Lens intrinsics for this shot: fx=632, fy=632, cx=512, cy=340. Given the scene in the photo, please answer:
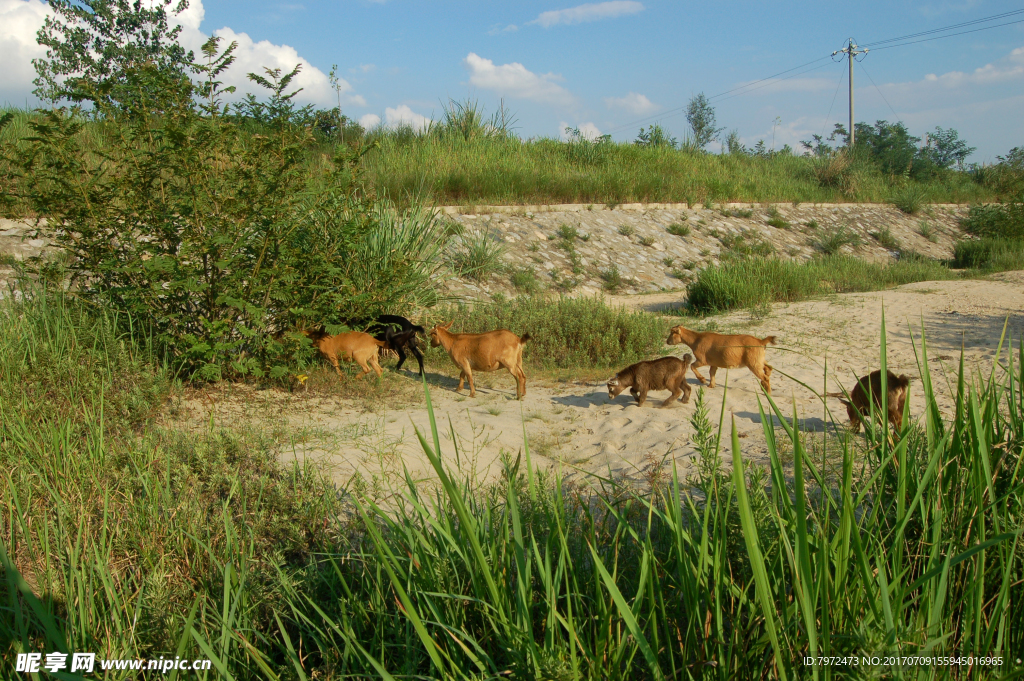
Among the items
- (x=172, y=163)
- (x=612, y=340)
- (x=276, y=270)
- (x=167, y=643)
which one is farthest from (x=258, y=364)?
(x=612, y=340)

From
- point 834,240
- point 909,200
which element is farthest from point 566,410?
point 909,200

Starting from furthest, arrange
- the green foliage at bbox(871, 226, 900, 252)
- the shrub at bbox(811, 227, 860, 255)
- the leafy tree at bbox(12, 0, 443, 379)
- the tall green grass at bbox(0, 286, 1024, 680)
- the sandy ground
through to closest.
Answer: the green foliage at bbox(871, 226, 900, 252), the shrub at bbox(811, 227, 860, 255), the leafy tree at bbox(12, 0, 443, 379), the sandy ground, the tall green grass at bbox(0, 286, 1024, 680)

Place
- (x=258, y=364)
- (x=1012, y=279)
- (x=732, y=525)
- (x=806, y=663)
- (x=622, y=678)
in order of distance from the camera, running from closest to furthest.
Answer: (x=806, y=663), (x=622, y=678), (x=732, y=525), (x=258, y=364), (x=1012, y=279)

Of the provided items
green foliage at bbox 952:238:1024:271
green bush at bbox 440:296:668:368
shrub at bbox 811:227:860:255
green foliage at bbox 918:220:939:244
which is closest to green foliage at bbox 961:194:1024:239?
green foliage at bbox 952:238:1024:271

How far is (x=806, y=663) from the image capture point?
1593 millimetres

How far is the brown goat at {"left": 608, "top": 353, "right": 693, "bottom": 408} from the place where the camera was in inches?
205

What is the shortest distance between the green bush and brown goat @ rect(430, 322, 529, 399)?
1.34m

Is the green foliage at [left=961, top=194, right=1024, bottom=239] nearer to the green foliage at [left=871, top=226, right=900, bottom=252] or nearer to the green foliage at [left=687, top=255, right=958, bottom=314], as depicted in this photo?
the green foliage at [left=871, top=226, right=900, bottom=252]

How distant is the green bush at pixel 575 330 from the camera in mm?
6980

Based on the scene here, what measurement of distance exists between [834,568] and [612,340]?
531cm

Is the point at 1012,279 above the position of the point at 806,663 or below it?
above

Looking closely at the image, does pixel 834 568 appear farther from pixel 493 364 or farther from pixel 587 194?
pixel 587 194

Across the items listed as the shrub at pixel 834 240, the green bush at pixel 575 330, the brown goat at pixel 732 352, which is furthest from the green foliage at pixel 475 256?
the shrub at pixel 834 240

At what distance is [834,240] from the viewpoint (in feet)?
52.1
